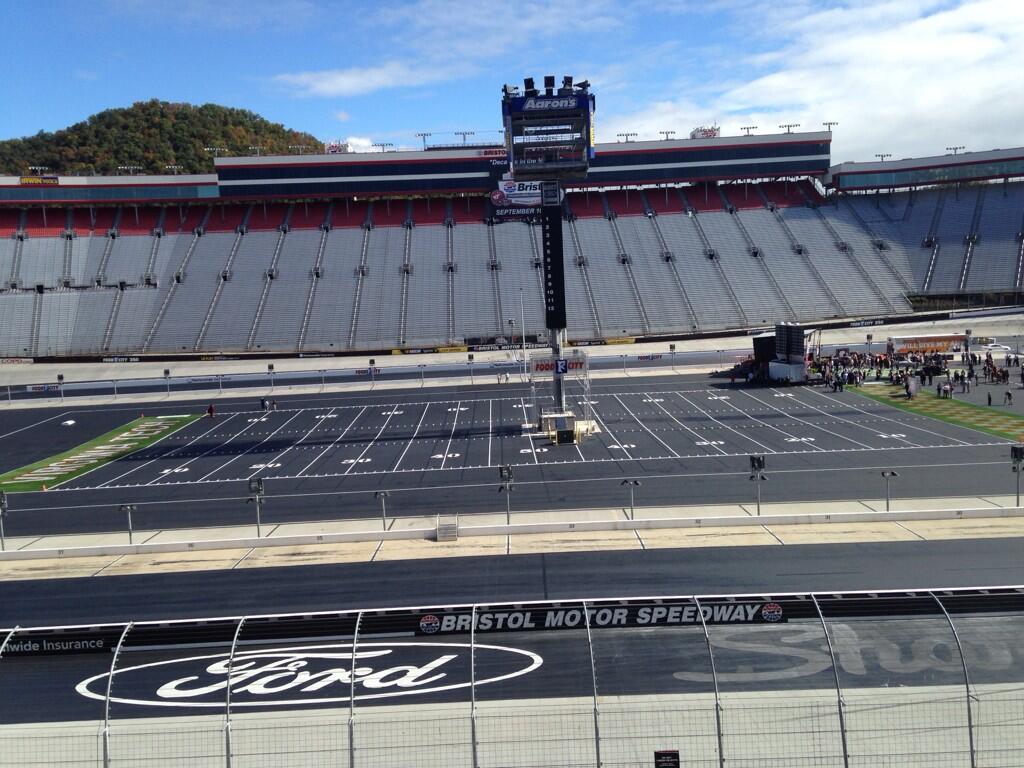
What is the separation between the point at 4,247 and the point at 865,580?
83.6 metres

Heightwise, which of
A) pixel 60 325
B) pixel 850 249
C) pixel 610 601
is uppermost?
pixel 850 249

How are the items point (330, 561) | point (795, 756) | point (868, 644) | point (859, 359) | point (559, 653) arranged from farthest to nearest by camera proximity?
point (859, 359), point (330, 561), point (559, 653), point (868, 644), point (795, 756)

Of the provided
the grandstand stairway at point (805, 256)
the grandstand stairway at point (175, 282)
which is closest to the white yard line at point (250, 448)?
the grandstand stairway at point (175, 282)

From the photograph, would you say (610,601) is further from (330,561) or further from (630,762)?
(330,561)

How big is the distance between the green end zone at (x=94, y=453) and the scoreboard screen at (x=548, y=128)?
78.0 ft

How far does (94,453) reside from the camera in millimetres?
40312

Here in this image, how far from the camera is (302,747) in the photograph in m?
9.91

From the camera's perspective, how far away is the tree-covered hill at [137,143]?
115750mm

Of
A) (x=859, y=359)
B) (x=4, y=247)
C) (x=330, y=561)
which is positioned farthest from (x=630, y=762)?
(x=4, y=247)

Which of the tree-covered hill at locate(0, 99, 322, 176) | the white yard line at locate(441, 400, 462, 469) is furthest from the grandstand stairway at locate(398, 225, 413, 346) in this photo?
the tree-covered hill at locate(0, 99, 322, 176)

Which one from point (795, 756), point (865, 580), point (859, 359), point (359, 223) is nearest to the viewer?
point (795, 756)

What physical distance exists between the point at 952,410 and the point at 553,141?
2356cm

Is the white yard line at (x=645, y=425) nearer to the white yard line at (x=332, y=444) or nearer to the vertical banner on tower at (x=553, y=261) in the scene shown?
→ the vertical banner on tower at (x=553, y=261)

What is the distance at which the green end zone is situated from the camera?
1361 inches
